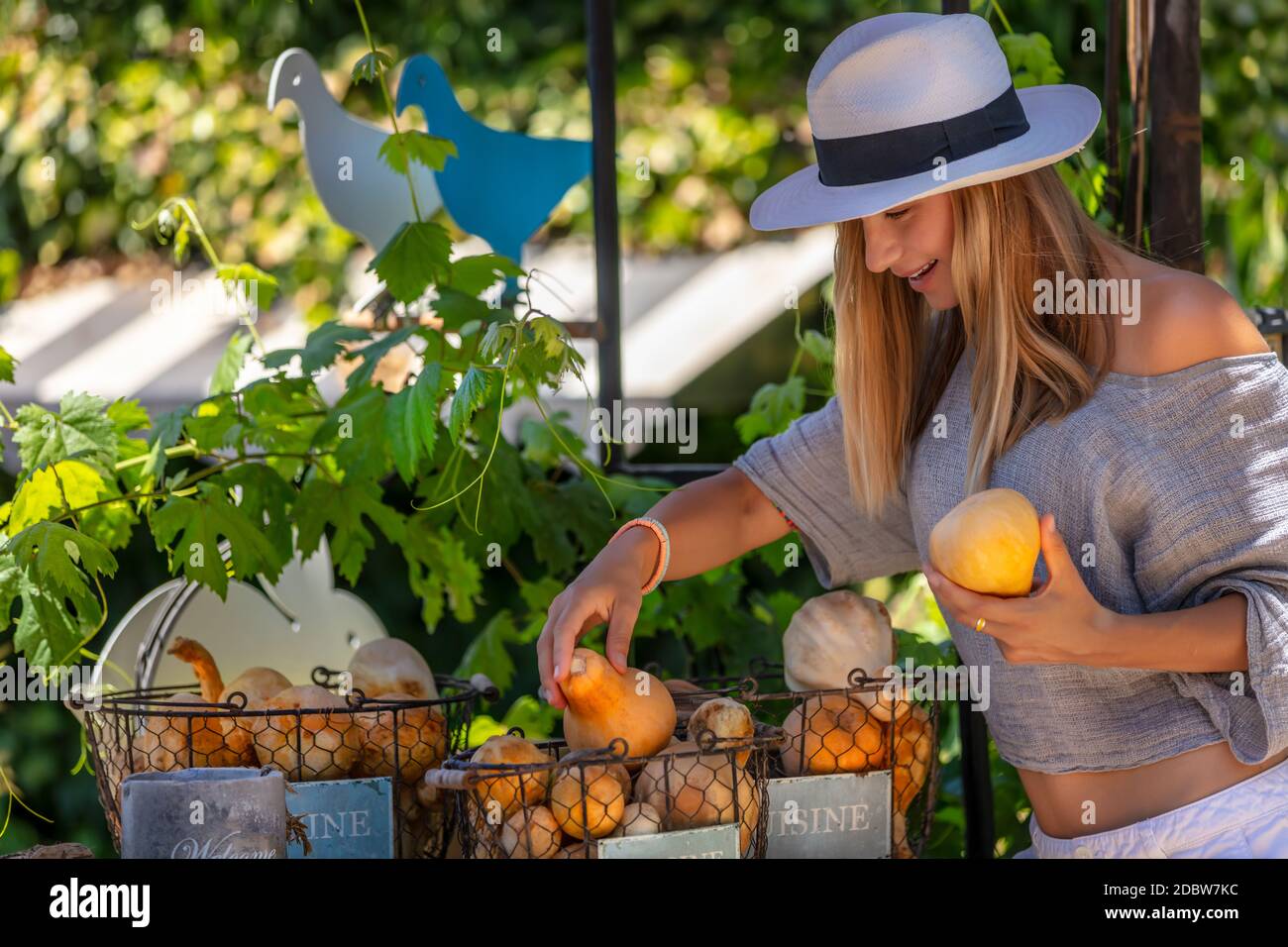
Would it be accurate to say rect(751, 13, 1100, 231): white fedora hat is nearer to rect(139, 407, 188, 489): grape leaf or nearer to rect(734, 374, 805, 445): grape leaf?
rect(734, 374, 805, 445): grape leaf

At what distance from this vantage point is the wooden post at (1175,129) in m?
1.57

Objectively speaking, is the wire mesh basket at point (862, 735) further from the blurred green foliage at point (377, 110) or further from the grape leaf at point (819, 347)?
the blurred green foliage at point (377, 110)

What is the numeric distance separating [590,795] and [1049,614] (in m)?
0.35

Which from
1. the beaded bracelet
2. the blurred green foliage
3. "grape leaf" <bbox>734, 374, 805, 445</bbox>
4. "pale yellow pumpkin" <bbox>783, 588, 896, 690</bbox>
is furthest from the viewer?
the blurred green foliage

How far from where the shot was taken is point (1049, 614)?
101 centimetres

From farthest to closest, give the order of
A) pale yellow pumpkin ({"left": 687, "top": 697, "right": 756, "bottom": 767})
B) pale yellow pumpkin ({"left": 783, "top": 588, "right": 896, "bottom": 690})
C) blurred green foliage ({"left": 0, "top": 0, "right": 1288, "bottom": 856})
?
blurred green foliage ({"left": 0, "top": 0, "right": 1288, "bottom": 856})
pale yellow pumpkin ({"left": 783, "top": 588, "right": 896, "bottom": 690})
pale yellow pumpkin ({"left": 687, "top": 697, "right": 756, "bottom": 767})

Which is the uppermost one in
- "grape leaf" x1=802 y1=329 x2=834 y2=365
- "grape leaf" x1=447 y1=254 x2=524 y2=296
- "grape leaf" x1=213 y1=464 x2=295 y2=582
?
"grape leaf" x1=447 y1=254 x2=524 y2=296

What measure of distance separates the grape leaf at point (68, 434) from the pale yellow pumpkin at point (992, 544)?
84 cm

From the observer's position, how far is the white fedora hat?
117 cm

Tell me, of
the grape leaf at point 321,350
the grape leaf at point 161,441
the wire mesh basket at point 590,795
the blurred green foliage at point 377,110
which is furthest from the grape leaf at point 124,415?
the blurred green foliage at point 377,110

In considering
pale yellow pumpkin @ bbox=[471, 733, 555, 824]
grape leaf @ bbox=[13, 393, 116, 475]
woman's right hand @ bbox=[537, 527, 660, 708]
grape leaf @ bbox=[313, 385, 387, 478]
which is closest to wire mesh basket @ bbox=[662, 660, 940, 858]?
woman's right hand @ bbox=[537, 527, 660, 708]

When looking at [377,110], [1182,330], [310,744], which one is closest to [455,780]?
[310,744]

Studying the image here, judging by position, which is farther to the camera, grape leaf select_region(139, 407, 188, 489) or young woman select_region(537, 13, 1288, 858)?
grape leaf select_region(139, 407, 188, 489)
